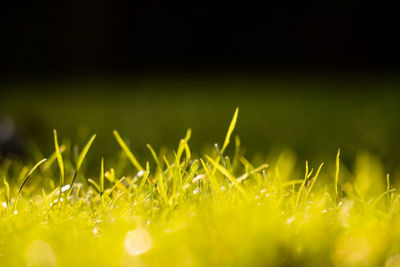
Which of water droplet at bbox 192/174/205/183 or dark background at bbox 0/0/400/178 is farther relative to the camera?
dark background at bbox 0/0/400/178

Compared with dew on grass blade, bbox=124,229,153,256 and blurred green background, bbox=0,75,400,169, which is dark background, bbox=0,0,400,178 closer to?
blurred green background, bbox=0,75,400,169

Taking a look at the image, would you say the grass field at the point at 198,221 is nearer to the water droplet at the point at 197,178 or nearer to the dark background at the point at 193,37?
the water droplet at the point at 197,178

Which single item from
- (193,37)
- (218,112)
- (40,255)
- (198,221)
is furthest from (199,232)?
(193,37)

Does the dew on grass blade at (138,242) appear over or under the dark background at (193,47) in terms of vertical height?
over

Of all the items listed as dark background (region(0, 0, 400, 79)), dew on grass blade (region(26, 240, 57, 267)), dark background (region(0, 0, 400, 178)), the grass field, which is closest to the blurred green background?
dark background (region(0, 0, 400, 178))

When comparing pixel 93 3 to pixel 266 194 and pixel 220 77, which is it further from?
Result: pixel 266 194

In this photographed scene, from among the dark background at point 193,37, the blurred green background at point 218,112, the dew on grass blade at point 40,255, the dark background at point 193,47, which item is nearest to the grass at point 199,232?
the dew on grass blade at point 40,255
